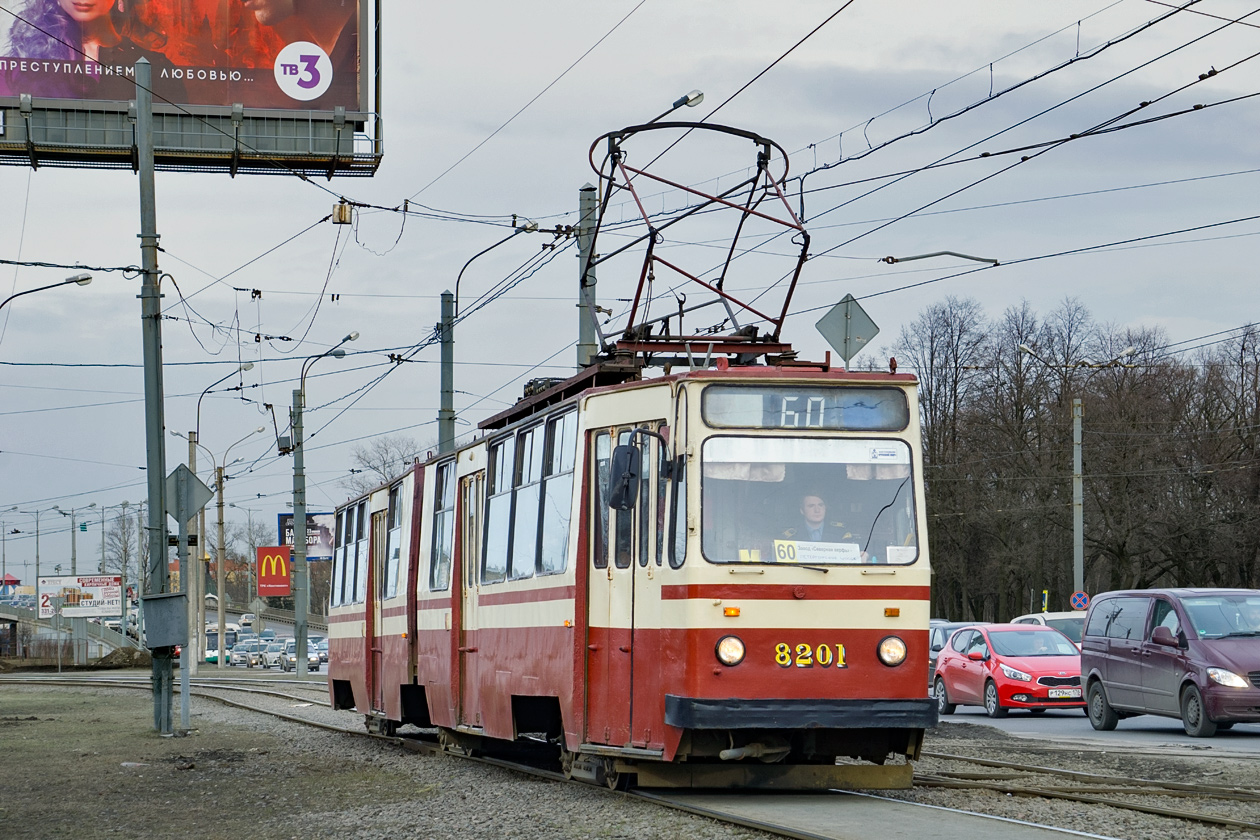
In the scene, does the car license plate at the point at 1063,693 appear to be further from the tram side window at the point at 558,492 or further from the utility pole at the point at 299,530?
the utility pole at the point at 299,530

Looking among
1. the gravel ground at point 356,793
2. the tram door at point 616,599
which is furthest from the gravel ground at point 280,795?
the tram door at point 616,599

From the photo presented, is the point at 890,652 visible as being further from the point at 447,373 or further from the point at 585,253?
the point at 447,373

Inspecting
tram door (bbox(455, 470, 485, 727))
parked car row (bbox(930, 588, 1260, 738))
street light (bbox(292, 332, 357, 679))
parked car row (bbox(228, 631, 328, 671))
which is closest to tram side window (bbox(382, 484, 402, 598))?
tram door (bbox(455, 470, 485, 727))

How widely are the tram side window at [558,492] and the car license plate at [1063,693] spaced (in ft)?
40.9

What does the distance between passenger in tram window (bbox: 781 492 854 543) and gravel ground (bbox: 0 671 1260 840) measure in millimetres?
1905

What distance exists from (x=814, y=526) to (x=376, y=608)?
9370 mm

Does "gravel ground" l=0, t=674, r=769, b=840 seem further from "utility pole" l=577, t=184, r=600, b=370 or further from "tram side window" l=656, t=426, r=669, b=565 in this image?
"utility pole" l=577, t=184, r=600, b=370

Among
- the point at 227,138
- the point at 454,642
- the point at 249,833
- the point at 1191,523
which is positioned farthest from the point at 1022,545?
the point at 249,833

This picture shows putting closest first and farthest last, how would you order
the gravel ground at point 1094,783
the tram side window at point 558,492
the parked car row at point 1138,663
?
1. the gravel ground at point 1094,783
2. the tram side window at point 558,492
3. the parked car row at point 1138,663

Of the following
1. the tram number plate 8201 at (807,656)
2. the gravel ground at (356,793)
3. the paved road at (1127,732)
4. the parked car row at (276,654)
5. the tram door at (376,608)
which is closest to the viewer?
the gravel ground at (356,793)

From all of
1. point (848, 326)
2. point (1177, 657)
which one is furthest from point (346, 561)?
point (1177, 657)

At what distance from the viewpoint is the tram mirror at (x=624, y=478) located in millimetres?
10484

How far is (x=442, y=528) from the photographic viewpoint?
1592 centimetres

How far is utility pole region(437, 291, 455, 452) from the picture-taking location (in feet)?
89.4
